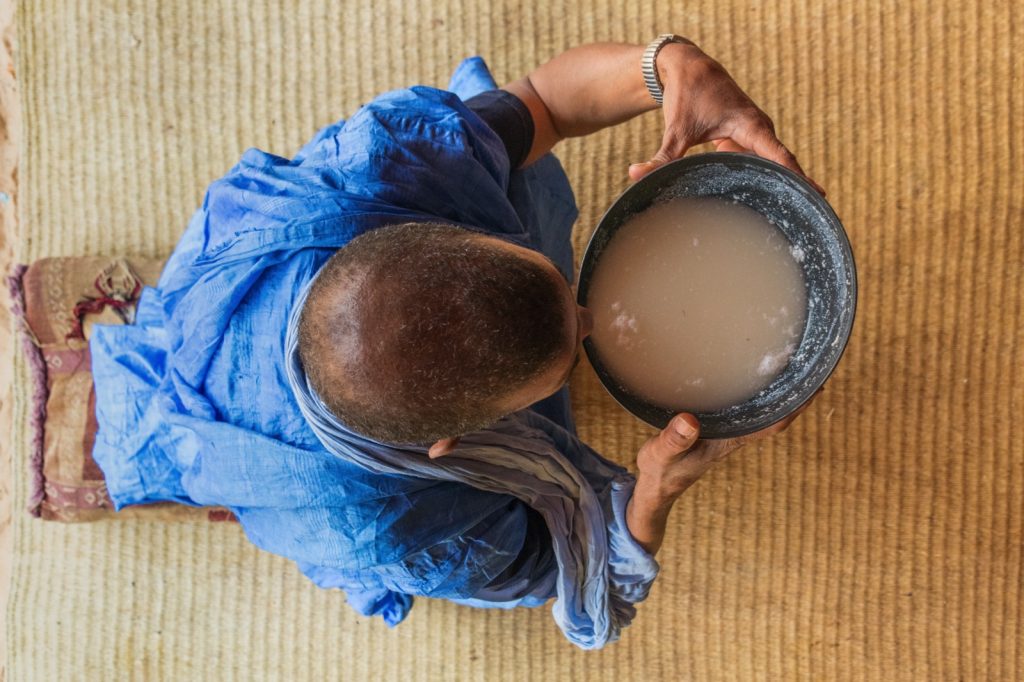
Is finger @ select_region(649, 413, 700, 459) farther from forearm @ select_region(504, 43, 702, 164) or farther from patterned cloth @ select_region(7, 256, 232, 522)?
patterned cloth @ select_region(7, 256, 232, 522)

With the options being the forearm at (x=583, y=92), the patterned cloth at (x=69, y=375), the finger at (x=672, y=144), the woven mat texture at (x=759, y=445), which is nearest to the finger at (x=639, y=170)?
the finger at (x=672, y=144)

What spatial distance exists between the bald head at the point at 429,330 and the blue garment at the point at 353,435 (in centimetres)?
7

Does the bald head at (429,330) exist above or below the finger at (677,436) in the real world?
above

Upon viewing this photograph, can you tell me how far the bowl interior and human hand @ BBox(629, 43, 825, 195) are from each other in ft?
0.29

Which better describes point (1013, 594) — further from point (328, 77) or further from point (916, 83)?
point (328, 77)

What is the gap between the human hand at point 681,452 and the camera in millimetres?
583

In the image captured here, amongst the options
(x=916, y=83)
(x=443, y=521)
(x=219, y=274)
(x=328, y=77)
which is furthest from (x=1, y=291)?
(x=916, y=83)

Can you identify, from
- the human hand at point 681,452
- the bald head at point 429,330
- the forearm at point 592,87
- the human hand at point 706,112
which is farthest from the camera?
the forearm at point 592,87

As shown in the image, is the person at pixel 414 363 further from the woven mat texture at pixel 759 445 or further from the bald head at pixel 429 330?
the woven mat texture at pixel 759 445

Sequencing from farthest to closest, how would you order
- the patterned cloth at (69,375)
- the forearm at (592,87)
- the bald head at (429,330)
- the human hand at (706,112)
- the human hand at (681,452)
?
1. the patterned cloth at (69,375)
2. the forearm at (592,87)
3. the human hand at (706,112)
4. the human hand at (681,452)
5. the bald head at (429,330)

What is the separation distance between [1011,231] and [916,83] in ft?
0.84

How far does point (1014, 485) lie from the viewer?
41.9 inches

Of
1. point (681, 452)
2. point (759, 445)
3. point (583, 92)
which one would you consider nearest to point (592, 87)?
point (583, 92)

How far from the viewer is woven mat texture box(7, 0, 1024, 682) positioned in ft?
3.51
